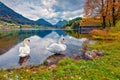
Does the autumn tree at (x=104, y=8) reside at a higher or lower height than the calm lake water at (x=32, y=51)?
higher

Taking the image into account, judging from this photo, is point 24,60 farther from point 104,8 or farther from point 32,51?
point 104,8

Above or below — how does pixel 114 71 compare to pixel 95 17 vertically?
below

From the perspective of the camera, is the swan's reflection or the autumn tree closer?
the swan's reflection

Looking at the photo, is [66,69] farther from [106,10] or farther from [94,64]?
[106,10]

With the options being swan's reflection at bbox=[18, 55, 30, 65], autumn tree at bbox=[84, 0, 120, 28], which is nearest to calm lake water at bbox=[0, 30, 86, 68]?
swan's reflection at bbox=[18, 55, 30, 65]

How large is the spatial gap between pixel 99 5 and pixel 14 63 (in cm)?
4116

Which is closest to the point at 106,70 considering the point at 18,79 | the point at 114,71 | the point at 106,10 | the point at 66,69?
the point at 114,71

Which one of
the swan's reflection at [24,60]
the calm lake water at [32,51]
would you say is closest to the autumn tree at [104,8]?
the calm lake water at [32,51]

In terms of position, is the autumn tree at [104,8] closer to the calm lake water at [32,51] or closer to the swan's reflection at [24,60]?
the calm lake water at [32,51]

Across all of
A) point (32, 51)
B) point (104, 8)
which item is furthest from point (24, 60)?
point (104, 8)

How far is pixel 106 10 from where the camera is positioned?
55625mm

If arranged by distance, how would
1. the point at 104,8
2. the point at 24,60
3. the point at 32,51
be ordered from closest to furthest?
1. the point at 24,60
2. the point at 32,51
3. the point at 104,8

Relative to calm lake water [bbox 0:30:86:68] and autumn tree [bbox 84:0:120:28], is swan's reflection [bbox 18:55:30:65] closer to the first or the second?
calm lake water [bbox 0:30:86:68]

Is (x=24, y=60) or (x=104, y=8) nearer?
(x=24, y=60)
